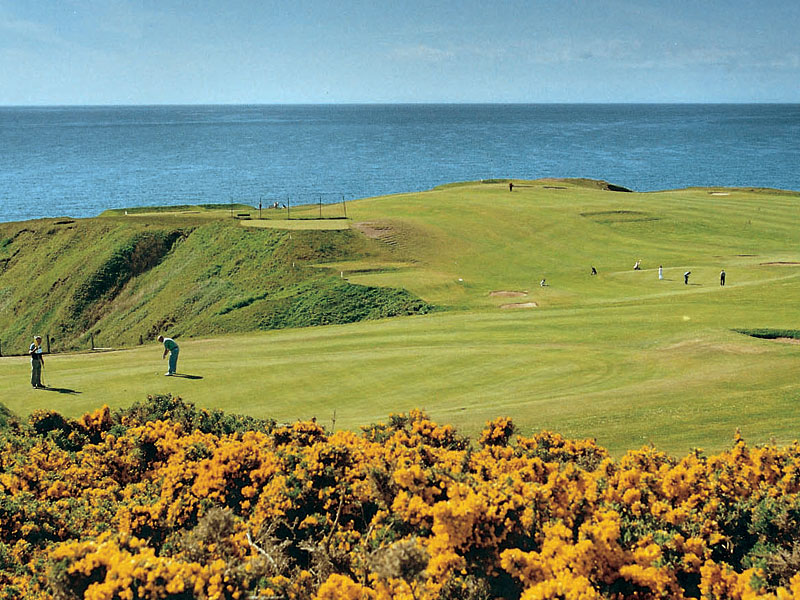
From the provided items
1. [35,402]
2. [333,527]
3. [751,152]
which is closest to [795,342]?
[333,527]

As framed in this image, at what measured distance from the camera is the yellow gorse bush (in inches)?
271

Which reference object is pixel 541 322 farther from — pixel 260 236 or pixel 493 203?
pixel 493 203

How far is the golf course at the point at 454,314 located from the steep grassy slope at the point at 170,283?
0.17 metres

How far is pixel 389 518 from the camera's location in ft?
29.0

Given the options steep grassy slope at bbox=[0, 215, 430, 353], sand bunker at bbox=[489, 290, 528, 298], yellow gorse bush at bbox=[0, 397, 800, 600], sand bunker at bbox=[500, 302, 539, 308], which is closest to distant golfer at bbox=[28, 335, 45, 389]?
yellow gorse bush at bbox=[0, 397, 800, 600]

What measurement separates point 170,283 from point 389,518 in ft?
126

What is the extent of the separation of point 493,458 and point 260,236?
37.6 meters

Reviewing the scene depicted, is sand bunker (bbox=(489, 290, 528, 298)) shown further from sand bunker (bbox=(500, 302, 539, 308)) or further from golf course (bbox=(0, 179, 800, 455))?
sand bunker (bbox=(500, 302, 539, 308))

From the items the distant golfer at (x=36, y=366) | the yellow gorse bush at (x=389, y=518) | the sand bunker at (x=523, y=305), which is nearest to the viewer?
the yellow gorse bush at (x=389, y=518)

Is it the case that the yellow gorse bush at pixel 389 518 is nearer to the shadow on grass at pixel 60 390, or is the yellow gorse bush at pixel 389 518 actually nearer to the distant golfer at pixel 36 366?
the shadow on grass at pixel 60 390

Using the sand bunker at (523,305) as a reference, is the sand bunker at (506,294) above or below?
above

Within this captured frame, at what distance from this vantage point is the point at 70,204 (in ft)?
359

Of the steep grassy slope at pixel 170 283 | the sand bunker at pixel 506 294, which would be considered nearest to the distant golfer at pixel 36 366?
the steep grassy slope at pixel 170 283

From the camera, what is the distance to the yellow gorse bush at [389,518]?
6.89 meters
